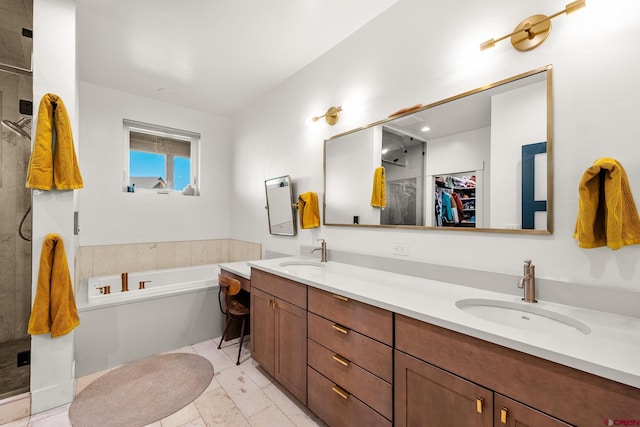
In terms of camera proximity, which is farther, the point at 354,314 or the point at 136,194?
the point at 136,194

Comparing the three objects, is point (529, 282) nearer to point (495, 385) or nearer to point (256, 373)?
point (495, 385)

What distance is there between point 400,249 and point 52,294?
2.28 metres

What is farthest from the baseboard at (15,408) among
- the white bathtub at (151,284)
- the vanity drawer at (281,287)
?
the vanity drawer at (281,287)

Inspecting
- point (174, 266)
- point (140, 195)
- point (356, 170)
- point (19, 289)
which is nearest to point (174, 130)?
point (140, 195)

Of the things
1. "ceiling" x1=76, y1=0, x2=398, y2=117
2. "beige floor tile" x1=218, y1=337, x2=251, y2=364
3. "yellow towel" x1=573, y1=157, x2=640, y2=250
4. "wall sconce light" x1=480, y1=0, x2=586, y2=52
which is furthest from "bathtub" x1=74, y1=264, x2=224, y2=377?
"wall sconce light" x1=480, y1=0, x2=586, y2=52

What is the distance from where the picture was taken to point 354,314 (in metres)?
1.42

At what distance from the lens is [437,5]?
65.4 inches

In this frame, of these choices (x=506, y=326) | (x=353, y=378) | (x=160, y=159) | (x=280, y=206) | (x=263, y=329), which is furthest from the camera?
(x=160, y=159)

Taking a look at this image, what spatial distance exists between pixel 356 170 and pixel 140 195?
2718mm

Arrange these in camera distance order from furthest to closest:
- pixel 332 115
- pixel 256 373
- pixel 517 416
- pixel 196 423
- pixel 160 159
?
1. pixel 160 159
2. pixel 332 115
3. pixel 256 373
4. pixel 196 423
5. pixel 517 416

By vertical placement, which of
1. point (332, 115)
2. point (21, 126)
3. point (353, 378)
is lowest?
point (353, 378)

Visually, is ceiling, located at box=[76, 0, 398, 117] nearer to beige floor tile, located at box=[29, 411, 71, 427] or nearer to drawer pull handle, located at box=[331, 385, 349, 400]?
drawer pull handle, located at box=[331, 385, 349, 400]

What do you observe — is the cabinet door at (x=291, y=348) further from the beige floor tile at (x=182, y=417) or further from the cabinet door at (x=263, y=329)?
the beige floor tile at (x=182, y=417)

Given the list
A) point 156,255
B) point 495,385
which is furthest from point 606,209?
point 156,255
